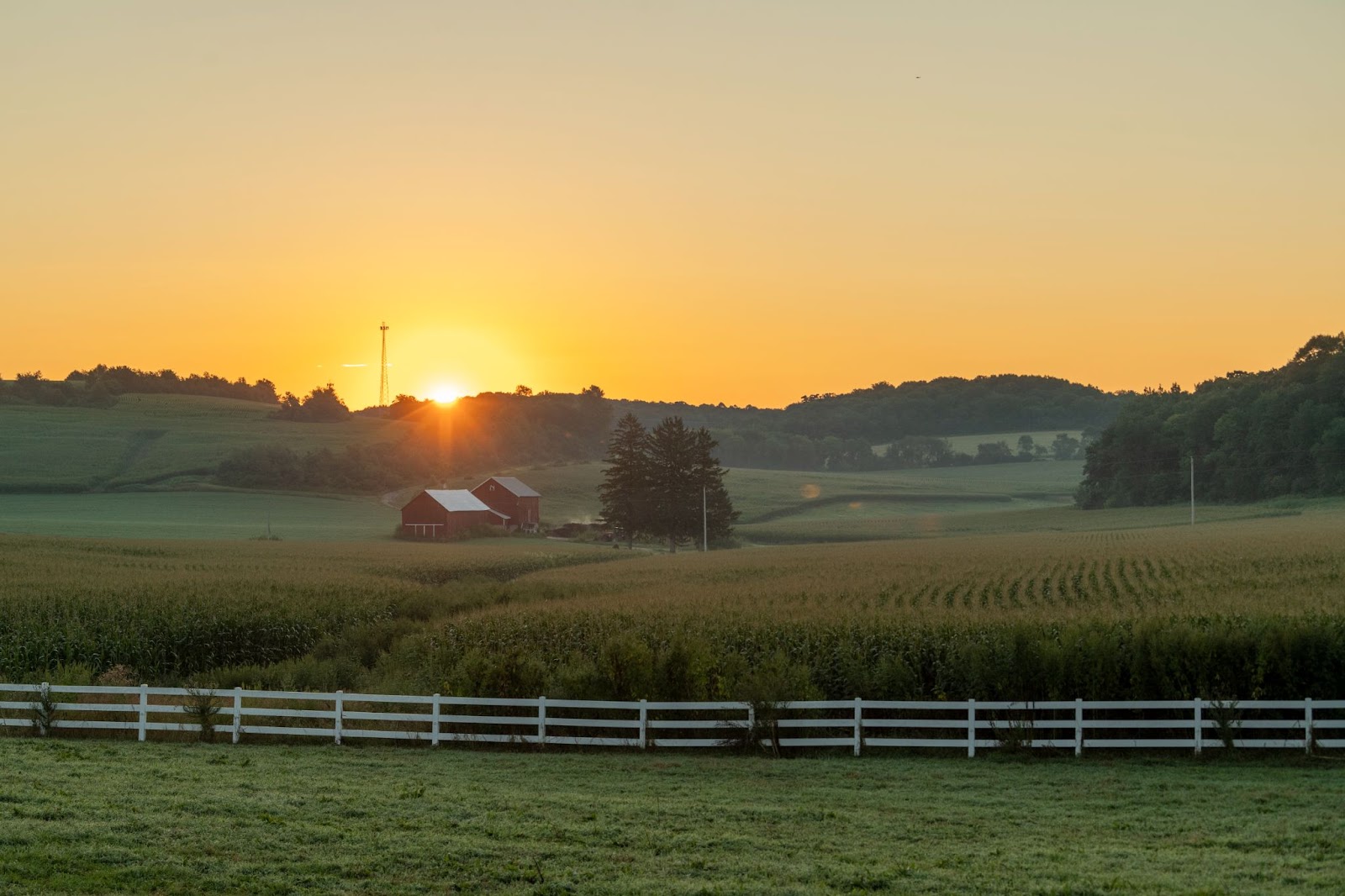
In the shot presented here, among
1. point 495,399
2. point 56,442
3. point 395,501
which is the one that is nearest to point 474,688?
point 395,501

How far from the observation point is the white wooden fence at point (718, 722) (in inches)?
777

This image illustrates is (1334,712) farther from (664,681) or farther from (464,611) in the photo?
(464,611)

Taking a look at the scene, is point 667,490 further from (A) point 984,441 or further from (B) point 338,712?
(A) point 984,441

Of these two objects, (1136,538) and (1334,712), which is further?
(1136,538)

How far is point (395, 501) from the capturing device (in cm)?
12206

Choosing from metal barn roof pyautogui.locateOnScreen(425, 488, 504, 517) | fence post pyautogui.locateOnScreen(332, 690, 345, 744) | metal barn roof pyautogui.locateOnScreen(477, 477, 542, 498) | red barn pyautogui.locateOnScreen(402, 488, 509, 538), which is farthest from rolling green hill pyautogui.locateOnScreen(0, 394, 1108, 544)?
fence post pyautogui.locateOnScreen(332, 690, 345, 744)

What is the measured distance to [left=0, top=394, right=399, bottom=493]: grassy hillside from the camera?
11681cm

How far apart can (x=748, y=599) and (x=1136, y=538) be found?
38708 mm

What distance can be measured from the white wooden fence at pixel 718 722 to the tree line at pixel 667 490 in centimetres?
7122

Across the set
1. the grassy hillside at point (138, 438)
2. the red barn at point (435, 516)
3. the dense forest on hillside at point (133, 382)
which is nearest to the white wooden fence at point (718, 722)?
the red barn at point (435, 516)

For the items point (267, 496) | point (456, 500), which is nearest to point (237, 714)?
point (456, 500)

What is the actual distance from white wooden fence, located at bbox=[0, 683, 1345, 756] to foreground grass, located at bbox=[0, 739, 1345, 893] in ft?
3.26

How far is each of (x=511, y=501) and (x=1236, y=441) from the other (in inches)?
2478

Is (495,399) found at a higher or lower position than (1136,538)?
higher
